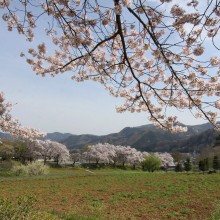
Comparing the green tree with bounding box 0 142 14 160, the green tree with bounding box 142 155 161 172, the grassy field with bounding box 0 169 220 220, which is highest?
the green tree with bounding box 0 142 14 160

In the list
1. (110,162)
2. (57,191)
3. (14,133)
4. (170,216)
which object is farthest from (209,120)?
(110,162)

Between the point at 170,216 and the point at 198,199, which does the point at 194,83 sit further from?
the point at 198,199

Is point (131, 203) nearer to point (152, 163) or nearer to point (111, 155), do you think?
point (152, 163)

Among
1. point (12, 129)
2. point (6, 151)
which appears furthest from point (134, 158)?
point (12, 129)

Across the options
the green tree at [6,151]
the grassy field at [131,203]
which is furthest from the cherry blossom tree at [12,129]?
the green tree at [6,151]

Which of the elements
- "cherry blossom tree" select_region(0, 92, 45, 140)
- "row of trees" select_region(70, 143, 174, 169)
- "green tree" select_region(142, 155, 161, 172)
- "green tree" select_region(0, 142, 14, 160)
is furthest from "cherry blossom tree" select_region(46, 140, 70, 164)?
"cherry blossom tree" select_region(0, 92, 45, 140)

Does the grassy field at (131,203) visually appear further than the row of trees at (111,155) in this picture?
No

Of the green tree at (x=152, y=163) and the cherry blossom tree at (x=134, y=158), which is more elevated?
the cherry blossom tree at (x=134, y=158)

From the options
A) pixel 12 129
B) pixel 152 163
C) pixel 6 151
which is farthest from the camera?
pixel 152 163

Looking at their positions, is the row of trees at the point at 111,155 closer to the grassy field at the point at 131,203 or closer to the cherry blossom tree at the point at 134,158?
the cherry blossom tree at the point at 134,158

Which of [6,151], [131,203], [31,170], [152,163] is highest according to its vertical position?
[6,151]

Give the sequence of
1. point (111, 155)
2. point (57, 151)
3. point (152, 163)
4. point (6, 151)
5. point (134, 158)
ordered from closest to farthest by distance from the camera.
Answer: point (6, 151) → point (152, 163) → point (57, 151) → point (111, 155) → point (134, 158)

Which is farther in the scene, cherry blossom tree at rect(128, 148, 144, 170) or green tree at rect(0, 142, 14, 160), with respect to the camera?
cherry blossom tree at rect(128, 148, 144, 170)

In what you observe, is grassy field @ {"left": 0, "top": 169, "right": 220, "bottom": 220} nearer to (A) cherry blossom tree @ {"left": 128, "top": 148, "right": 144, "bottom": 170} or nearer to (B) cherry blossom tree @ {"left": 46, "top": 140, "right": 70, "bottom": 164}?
(B) cherry blossom tree @ {"left": 46, "top": 140, "right": 70, "bottom": 164}
